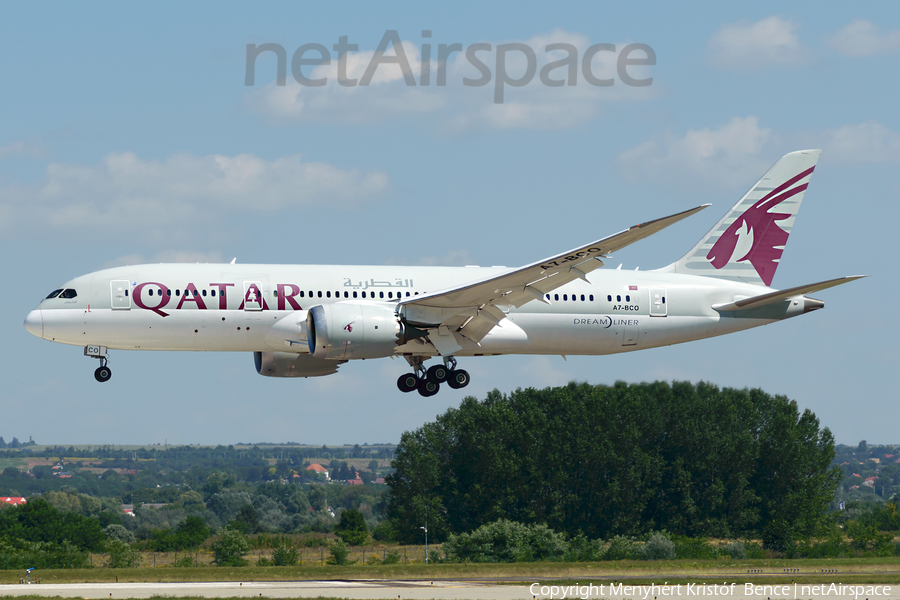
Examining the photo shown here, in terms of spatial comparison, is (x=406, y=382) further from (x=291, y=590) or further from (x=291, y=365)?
(x=291, y=590)

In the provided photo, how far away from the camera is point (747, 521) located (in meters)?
98.9

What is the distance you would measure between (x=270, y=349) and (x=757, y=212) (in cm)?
2412

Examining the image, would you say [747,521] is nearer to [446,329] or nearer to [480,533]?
[480,533]

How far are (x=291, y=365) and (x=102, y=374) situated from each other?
7.95 m

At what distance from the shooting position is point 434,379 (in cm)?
4519

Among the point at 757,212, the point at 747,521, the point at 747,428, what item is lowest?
the point at 747,521

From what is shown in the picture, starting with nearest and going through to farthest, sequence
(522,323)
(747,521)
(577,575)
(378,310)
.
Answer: (378,310) < (522,323) < (577,575) < (747,521)

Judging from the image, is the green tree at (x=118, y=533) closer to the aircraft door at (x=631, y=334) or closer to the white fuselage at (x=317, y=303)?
the white fuselage at (x=317, y=303)

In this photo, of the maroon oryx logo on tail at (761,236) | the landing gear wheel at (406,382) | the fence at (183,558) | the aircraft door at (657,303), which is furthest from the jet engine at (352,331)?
the fence at (183,558)

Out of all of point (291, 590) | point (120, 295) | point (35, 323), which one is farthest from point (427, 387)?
point (35, 323)

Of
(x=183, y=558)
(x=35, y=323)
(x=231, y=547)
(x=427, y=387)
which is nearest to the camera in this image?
(x=35, y=323)

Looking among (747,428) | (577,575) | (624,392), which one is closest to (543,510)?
(624,392)

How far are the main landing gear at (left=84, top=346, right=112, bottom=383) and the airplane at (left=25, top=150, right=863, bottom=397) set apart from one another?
42mm

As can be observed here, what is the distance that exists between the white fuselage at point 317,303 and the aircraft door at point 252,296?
1.5 inches
